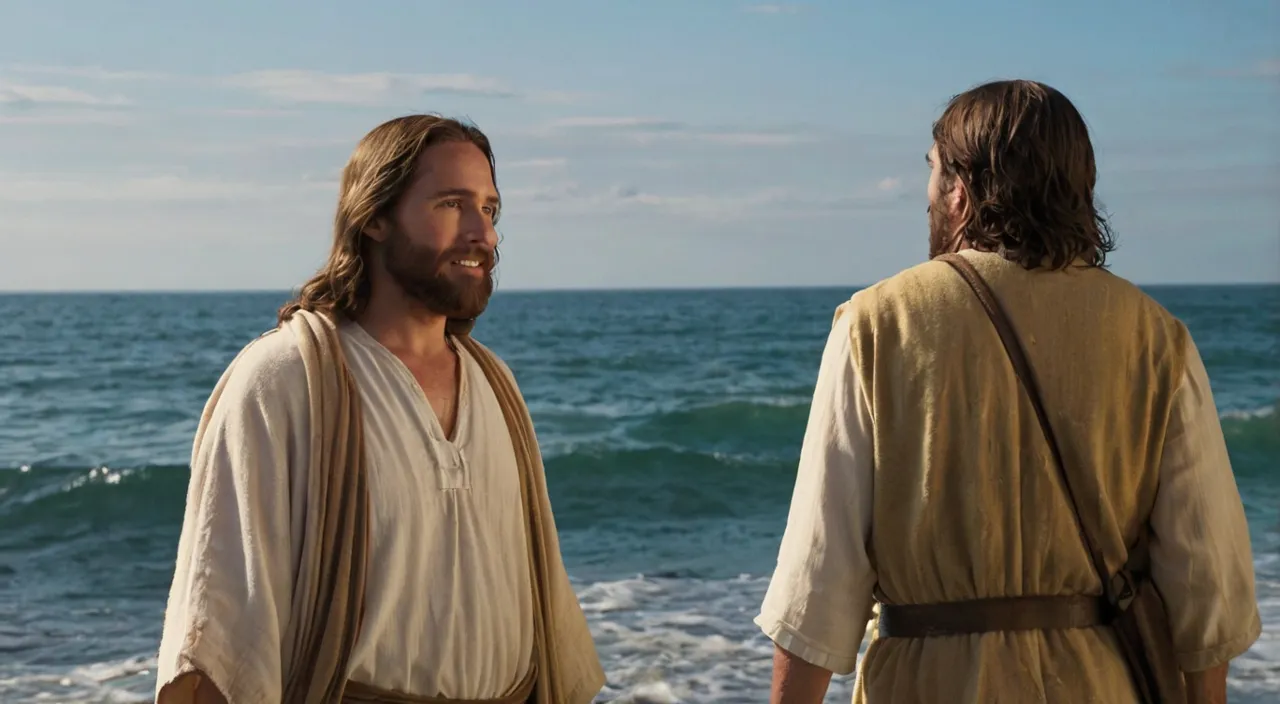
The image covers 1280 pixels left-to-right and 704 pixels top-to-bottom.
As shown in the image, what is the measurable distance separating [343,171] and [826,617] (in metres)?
1.25

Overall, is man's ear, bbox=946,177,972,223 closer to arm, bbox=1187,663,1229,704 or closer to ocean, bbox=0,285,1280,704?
arm, bbox=1187,663,1229,704

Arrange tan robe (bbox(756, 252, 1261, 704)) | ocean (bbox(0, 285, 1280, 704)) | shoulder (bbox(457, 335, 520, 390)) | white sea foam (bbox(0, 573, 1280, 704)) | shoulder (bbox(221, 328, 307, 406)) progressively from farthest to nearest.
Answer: ocean (bbox(0, 285, 1280, 704)), white sea foam (bbox(0, 573, 1280, 704)), shoulder (bbox(457, 335, 520, 390)), shoulder (bbox(221, 328, 307, 406)), tan robe (bbox(756, 252, 1261, 704))

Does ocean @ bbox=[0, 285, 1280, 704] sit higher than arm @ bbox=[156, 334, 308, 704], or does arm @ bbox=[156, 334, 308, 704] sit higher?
arm @ bbox=[156, 334, 308, 704]

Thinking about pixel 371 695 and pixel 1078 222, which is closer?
pixel 1078 222

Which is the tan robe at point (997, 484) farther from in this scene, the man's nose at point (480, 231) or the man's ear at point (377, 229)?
the man's ear at point (377, 229)

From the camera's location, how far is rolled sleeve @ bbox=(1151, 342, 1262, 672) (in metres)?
2.36

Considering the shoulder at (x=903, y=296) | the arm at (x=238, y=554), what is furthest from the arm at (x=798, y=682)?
the arm at (x=238, y=554)

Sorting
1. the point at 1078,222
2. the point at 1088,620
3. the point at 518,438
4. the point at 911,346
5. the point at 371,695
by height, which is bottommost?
the point at 371,695

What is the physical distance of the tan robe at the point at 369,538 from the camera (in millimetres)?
2436

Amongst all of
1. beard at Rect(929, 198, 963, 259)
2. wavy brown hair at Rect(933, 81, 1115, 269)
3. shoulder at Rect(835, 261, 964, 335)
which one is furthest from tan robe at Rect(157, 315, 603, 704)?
wavy brown hair at Rect(933, 81, 1115, 269)

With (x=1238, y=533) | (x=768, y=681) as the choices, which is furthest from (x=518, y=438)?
(x=768, y=681)

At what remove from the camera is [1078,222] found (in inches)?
92.3

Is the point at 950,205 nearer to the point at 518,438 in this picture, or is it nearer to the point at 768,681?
the point at 518,438

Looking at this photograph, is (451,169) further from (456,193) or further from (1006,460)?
(1006,460)
